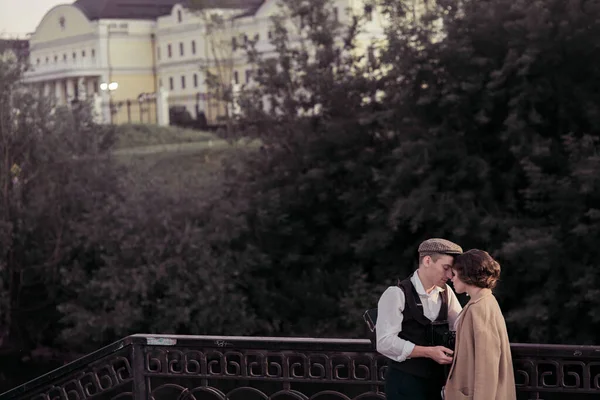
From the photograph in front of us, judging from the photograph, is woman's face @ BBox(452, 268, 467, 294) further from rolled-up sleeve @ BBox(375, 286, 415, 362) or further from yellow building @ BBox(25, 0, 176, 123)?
yellow building @ BBox(25, 0, 176, 123)

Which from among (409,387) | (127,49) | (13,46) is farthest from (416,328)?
(127,49)

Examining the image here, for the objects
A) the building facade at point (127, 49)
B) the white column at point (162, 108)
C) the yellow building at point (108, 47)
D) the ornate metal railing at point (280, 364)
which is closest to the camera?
the ornate metal railing at point (280, 364)

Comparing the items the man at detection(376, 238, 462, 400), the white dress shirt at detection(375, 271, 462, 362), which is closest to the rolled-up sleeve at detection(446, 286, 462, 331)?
the man at detection(376, 238, 462, 400)

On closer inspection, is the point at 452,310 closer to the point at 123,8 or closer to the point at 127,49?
the point at 127,49

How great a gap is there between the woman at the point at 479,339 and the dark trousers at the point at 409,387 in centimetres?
33

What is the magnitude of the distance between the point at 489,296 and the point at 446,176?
14.9 metres

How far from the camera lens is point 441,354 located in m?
4.76

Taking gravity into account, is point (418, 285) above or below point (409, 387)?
above

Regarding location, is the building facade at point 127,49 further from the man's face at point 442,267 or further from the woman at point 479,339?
the woman at point 479,339

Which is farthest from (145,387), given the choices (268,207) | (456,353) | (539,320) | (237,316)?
(268,207)

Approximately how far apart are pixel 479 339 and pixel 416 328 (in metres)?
0.44

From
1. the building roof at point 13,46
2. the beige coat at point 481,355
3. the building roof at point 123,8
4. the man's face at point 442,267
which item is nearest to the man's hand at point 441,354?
the beige coat at point 481,355

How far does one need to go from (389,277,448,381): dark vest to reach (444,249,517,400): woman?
26 cm

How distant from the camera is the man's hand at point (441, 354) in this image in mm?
4758
